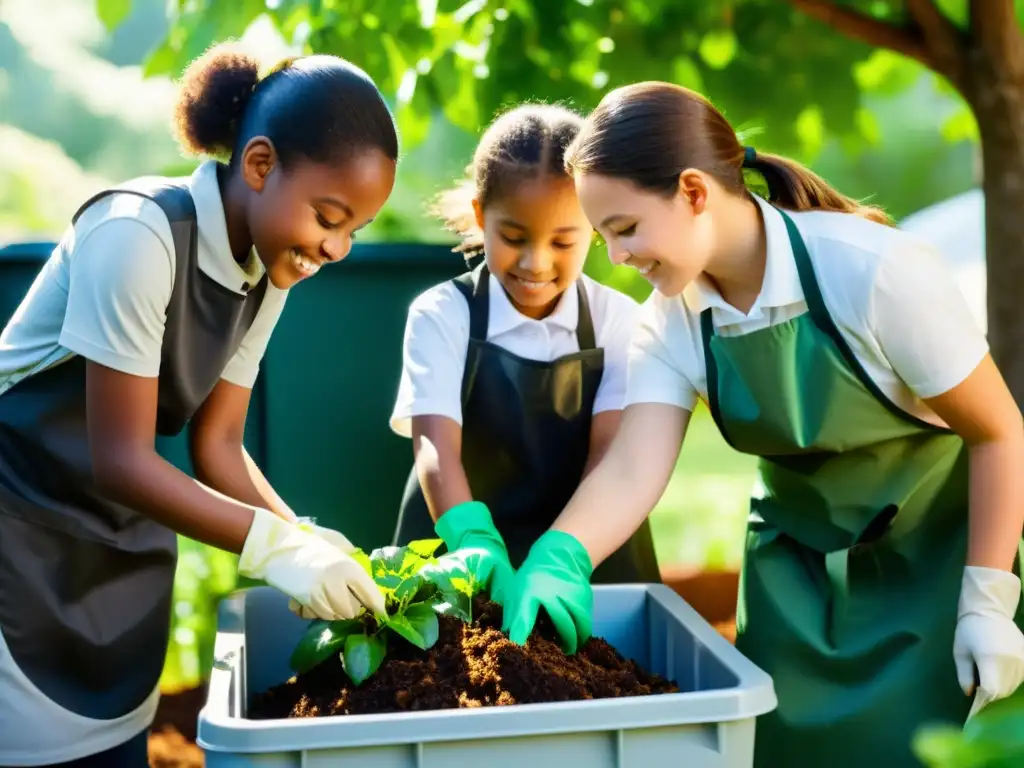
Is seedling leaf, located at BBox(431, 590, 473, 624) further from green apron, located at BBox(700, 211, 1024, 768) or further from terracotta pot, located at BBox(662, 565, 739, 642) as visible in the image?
terracotta pot, located at BBox(662, 565, 739, 642)

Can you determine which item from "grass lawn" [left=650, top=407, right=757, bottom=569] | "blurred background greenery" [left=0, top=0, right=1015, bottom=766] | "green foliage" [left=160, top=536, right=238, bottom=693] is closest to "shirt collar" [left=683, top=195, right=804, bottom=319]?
"blurred background greenery" [left=0, top=0, right=1015, bottom=766]

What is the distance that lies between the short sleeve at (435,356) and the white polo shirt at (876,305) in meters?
0.45

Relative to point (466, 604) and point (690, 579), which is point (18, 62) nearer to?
point (690, 579)

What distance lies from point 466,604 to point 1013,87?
1.89 m

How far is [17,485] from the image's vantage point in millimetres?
1496

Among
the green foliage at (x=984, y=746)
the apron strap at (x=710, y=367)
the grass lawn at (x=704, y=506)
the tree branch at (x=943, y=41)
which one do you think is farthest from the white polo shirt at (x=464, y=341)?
the grass lawn at (x=704, y=506)

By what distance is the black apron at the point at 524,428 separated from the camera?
191 centimetres

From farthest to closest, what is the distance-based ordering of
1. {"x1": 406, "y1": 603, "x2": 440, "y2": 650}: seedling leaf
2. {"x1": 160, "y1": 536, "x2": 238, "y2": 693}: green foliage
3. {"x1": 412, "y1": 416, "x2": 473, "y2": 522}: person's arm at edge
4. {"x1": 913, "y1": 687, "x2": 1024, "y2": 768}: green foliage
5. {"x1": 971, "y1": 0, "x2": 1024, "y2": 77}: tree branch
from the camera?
{"x1": 160, "y1": 536, "x2": 238, "y2": 693}: green foliage < {"x1": 971, "y1": 0, "x2": 1024, "y2": 77}: tree branch < {"x1": 412, "y1": 416, "x2": 473, "y2": 522}: person's arm at edge < {"x1": 406, "y1": 603, "x2": 440, "y2": 650}: seedling leaf < {"x1": 913, "y1": 687, "x2": 1024, "y2": 768}: green foliage

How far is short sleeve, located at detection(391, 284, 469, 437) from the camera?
1861 mm

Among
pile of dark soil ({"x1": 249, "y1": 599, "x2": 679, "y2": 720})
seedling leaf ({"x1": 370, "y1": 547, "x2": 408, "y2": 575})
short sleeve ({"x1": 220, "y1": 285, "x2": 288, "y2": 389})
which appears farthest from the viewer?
short sleeve ({"x1": 220, "y1": 285, "x2": 288, "y2": 389})

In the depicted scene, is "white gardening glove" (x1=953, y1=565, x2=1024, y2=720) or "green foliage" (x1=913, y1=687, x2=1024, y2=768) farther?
"white gardening glove" (x1=953, y1=565, x2=1024, y2=720)

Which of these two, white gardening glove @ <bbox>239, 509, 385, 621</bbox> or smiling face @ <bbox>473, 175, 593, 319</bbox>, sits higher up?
smiling face @ <bbox>473, 175, 593, 319</bbox>

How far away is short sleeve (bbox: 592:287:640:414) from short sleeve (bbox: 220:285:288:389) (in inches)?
22.8

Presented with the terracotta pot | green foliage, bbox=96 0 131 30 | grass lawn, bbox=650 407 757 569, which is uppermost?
green foliage, bbox=96 0 131 30
